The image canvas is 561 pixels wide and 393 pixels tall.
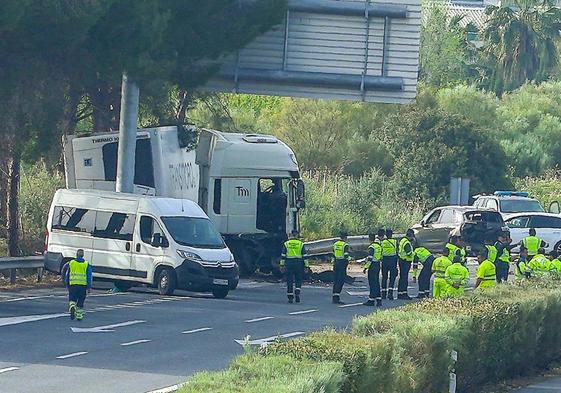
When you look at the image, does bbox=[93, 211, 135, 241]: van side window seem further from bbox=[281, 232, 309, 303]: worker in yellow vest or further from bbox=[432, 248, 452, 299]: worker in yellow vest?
bbox=[432, 248, 452, 299]: worker in yellow vest

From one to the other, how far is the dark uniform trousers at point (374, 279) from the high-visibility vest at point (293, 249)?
1.55m

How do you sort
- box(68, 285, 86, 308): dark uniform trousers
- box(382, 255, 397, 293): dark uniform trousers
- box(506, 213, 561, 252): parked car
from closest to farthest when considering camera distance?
box(68, 285, 86, 308): dark uniform trousers
box(382, 255, 397, 293): dark uniform trousers
box(506, 213, 561, 252): parked car

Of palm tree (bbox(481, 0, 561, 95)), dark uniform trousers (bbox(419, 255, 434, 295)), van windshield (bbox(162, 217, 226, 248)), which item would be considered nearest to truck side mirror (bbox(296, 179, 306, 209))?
van windshield (bbox(162, 217, 226, 248))

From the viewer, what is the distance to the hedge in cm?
1066

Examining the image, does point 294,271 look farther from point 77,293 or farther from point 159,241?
point 77,293

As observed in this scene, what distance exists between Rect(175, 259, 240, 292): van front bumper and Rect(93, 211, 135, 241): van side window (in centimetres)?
159

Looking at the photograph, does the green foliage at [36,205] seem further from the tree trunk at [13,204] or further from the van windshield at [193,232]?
the van windshield at [193,232]

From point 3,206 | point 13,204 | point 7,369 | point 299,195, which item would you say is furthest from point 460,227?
point 7,369

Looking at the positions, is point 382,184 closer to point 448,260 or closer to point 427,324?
point 448,260

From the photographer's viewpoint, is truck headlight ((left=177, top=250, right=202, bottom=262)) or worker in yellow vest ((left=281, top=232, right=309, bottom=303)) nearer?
worker in yellow vest ((left=281, top=232, right=309, bottom=303))

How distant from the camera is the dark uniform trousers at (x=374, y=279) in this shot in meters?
27.1

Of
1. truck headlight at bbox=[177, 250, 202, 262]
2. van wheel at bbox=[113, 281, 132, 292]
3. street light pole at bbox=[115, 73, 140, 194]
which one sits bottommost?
van wheel at bbox=[113, 281, 132, 292]

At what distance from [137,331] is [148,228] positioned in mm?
7142

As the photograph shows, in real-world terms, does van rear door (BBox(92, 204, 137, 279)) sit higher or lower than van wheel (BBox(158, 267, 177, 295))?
higher
